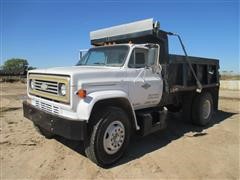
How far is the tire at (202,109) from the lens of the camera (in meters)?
7.98

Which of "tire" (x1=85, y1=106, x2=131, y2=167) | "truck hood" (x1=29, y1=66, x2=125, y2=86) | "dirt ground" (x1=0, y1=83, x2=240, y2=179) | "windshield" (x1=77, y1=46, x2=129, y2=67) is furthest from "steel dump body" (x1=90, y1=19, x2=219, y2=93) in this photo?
"tire" (x1=85, y1=106, x2=131, y2=167)

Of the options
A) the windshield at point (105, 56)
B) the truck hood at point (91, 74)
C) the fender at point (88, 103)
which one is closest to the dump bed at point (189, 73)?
the windshield at point (105, 56)

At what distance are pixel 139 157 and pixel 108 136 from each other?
2.92ft

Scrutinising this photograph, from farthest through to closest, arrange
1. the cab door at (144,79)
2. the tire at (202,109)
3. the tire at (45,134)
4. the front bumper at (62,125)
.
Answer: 1. the tire at (202,109)
2. the tire at (45,134)
3. the cab door at (144,79)
4. the front bumper at (62,125)

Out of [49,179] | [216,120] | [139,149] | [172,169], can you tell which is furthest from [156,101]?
[216,120]

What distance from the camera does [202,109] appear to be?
8.20 m

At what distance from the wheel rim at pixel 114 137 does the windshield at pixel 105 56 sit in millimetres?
1305

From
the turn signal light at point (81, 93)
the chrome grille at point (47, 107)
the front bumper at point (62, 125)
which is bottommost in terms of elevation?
the front bumper at point (62, 125)

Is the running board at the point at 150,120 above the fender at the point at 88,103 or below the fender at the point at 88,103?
below

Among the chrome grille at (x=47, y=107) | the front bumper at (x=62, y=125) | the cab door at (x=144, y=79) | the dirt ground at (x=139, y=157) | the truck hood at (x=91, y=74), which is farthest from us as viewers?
the cab door at (x=144, y=79)

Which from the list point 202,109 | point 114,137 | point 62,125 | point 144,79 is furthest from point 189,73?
point 62,125

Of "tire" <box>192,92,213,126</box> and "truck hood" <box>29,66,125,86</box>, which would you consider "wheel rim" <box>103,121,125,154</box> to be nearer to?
"truck hood" <box>29,66,125,86</box>

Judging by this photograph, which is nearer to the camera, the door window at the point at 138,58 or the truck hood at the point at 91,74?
the truck hood at the point at 91,74

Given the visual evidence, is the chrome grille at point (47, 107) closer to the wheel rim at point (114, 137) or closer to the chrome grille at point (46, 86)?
the chrome grille at point (46, 86)
